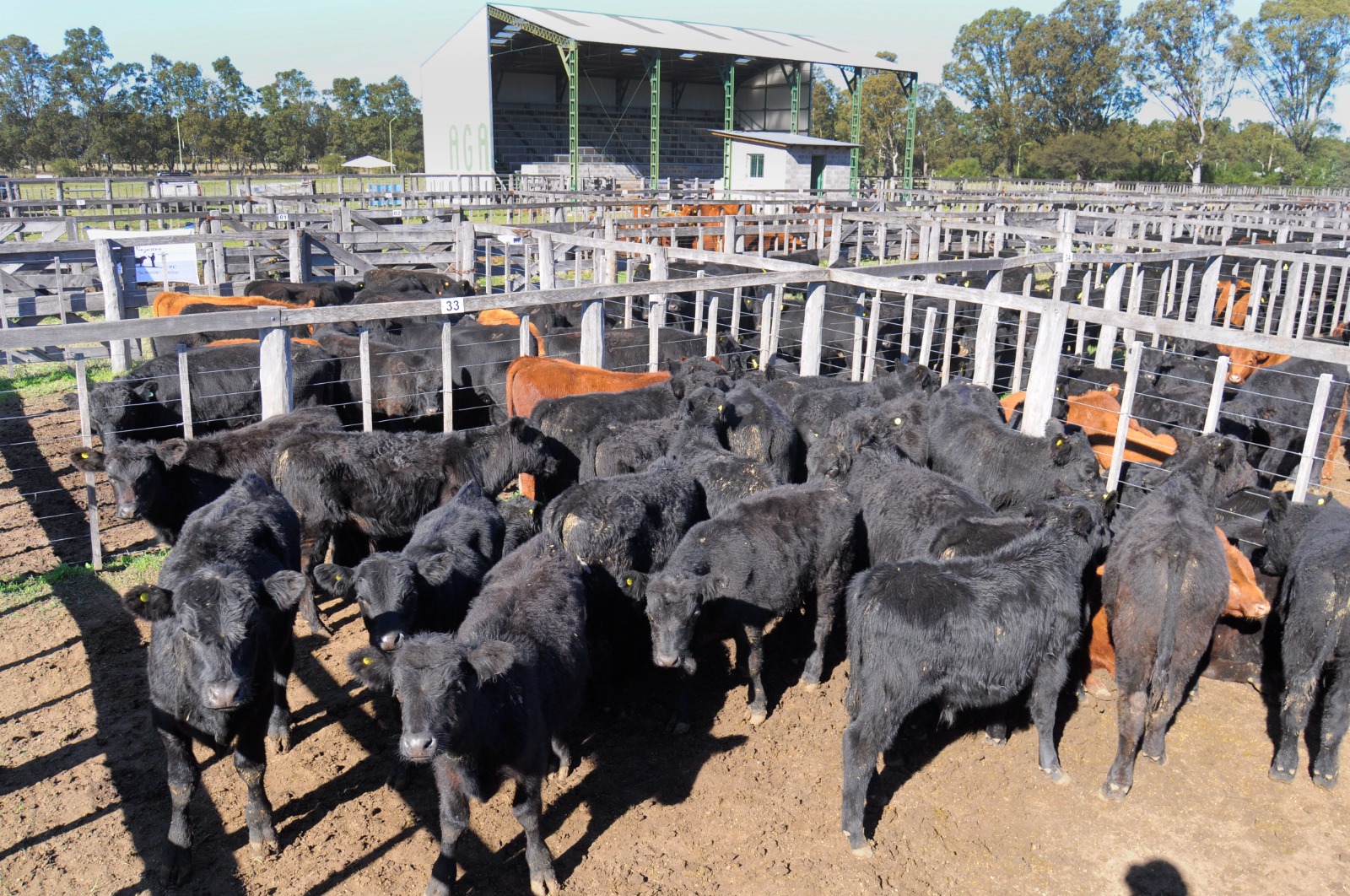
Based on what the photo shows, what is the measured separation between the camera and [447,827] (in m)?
4.24

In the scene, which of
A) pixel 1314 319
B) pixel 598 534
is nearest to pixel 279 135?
pixel 1314 319

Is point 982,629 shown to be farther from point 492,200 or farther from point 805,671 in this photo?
point 492,200

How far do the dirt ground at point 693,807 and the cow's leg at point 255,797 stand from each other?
0.09 m

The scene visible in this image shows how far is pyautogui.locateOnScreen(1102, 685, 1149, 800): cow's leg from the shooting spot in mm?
5031

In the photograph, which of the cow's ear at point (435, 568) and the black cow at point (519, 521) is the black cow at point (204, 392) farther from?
the cow's ear at point (435, 568)

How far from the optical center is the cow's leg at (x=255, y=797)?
4.52 m

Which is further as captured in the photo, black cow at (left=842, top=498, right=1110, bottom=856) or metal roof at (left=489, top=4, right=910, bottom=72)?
metal roof at (left=489, top=4, right=910, bottom=72)

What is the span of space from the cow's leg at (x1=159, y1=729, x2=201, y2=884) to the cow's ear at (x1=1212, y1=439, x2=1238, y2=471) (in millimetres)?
6802

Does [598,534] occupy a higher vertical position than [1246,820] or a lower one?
higher

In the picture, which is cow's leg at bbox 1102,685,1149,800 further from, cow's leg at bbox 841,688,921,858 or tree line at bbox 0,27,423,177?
tree line at bbox 0,27,423,177

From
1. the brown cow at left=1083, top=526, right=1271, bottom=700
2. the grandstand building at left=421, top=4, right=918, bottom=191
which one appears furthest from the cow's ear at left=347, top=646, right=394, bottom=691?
the grandstand building at left=421, top=4, right=918, bottom=191

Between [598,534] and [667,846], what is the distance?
1961mm

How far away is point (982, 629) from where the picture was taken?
482 cm

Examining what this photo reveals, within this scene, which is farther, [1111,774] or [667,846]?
[1111,774]
